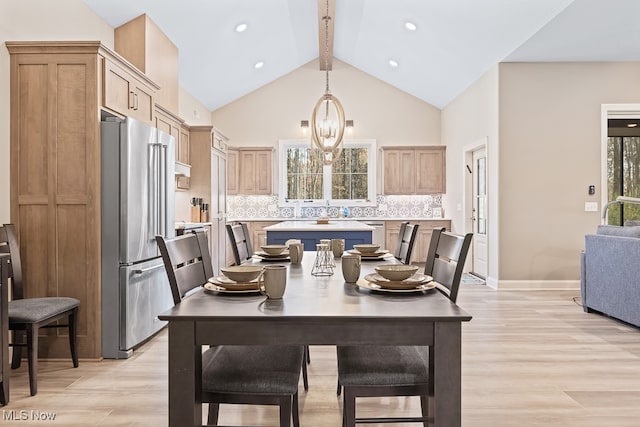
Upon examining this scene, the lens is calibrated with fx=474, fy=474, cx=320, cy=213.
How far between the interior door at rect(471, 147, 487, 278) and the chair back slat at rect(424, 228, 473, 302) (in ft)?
15.9

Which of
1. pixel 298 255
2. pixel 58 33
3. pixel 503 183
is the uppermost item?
pixel 58 33

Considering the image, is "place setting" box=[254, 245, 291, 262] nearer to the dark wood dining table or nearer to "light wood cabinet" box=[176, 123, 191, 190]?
the dark wood dining table

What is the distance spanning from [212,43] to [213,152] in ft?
5.21

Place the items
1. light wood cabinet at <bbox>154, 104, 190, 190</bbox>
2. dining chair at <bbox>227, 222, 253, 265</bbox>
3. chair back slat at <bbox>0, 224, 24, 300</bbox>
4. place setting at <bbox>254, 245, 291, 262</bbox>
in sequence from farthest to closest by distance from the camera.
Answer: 1. light wood cabinet at <bbox>154, 104, 190, 190</bbox>
2. dining chair at <bbox>227, 222, 253, 265</bbox>
3. chair back slat at <bbox>0, 224, 24, 300</bbox>
4. place setting at <bbox>254, 245, 291, 262</bbox>

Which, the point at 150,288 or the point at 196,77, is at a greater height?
the point at 196,77

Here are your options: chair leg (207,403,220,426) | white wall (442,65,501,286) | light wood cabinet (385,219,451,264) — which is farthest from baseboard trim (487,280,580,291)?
chair leg (207,403,220,426)

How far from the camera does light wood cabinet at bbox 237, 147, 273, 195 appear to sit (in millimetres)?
9289

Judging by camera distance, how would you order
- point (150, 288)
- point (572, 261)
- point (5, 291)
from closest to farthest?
point (5, 291), point (150, 288), point (572, 261)

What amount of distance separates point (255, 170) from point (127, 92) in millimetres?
5471

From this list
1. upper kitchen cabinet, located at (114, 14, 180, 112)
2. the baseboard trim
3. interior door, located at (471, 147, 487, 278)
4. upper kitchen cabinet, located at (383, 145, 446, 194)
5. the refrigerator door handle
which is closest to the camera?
the refrigerator door handle

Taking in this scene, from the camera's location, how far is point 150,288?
3803 mm

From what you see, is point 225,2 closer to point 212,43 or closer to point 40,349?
point 212,43

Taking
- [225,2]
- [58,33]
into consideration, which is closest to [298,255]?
[58,33]

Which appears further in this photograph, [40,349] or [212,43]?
[212,43]
